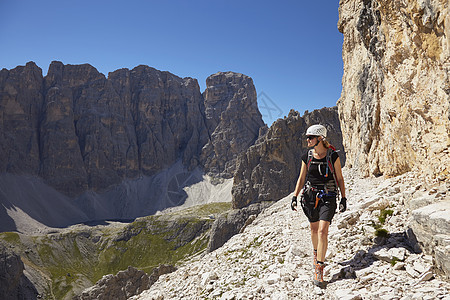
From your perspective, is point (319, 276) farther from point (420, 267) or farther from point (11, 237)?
point (11, 237)

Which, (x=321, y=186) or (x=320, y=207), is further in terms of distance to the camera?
(x=321, y=186)

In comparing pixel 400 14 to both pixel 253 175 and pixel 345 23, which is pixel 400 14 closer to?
pixel 345 23

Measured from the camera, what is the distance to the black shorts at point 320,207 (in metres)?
8.09

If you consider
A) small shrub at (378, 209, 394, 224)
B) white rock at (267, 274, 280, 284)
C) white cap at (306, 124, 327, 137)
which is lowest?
white rock at (267, 274, 280, 284)

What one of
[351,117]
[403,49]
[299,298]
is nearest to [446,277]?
[299,298]

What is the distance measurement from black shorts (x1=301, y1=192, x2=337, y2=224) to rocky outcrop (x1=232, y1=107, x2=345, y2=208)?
131375mm

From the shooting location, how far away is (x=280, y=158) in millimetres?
142875

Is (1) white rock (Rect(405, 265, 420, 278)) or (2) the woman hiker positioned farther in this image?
(2) the woman hiker

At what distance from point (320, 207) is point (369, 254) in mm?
1792

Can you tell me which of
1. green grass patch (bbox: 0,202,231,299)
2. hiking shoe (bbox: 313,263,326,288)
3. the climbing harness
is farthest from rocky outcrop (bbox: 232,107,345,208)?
hiking shoe (bbox: 313,263,326,288)

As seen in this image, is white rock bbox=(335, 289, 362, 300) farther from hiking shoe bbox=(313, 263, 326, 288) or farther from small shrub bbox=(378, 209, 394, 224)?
small shrub bbox=(378, 209, 394, 224)

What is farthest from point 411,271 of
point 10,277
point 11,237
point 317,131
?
point 11,237

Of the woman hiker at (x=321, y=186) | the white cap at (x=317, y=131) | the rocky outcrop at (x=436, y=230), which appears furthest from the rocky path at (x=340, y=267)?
the white cap at (x=317, y=131)

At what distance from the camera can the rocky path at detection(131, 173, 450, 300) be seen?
21.1ft
